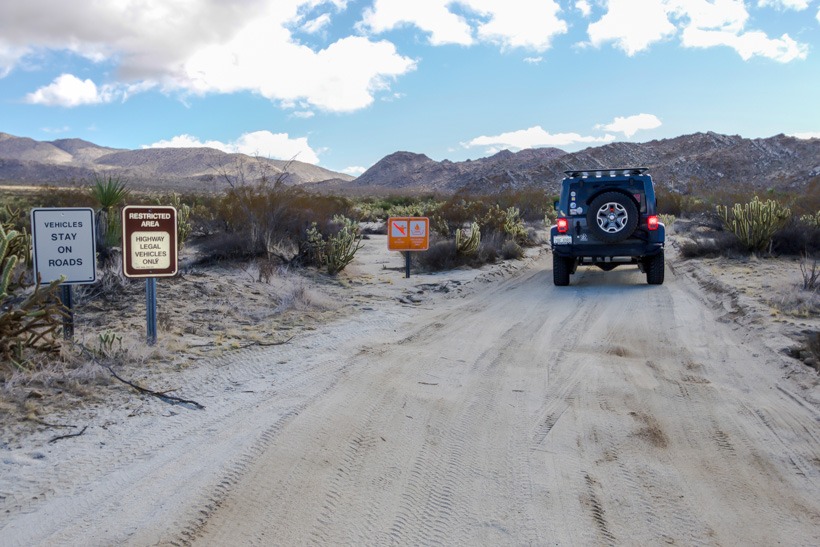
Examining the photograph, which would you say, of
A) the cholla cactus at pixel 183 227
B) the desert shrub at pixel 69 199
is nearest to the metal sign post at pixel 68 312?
the cholla cactus at pixel 183 227

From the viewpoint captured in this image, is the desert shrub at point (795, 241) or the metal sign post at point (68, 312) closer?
the metal sign post at point (68, 312)

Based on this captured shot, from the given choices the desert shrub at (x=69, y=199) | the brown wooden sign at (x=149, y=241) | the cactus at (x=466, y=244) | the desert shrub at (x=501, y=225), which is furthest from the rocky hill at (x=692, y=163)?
the brown wooden sign at (x=149, y=241)

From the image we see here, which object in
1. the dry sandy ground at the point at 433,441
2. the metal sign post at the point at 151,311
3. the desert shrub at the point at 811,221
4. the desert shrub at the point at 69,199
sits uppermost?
the desert shrub at the point at 69,199

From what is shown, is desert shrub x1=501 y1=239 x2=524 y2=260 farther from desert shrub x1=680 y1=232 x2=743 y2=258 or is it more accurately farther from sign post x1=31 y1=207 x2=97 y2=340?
sign post x1=31 y1=207 x2=97 y2=340

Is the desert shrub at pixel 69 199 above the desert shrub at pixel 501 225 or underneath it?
above

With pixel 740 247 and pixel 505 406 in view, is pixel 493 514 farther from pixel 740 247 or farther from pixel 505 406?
pixel 740 247

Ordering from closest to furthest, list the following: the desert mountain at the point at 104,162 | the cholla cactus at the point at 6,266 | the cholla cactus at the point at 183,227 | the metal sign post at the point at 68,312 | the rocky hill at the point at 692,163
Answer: the cholla cactus at the point at 6,266, the metal sign post at the point at 68,312, the cholla cactus at the point at 183,227, the rocky hill at the point at 692,163, the desert mountain at the point at 104,162

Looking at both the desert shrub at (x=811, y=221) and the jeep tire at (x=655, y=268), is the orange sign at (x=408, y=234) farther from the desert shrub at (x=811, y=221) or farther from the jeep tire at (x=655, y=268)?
the desert shrub at (x=811, y=221)

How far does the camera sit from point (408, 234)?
15.0 m

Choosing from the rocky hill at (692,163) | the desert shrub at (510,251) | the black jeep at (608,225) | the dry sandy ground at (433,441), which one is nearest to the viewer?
the dry sandy ground at (433,441)

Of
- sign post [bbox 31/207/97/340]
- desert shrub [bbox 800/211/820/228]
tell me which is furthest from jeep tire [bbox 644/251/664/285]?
sign post [bbox 31/207/97/340]

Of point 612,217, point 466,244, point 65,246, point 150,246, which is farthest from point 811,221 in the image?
point 65,246

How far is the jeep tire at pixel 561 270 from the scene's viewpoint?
14.1 meters

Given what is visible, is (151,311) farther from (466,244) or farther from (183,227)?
(466,244)
